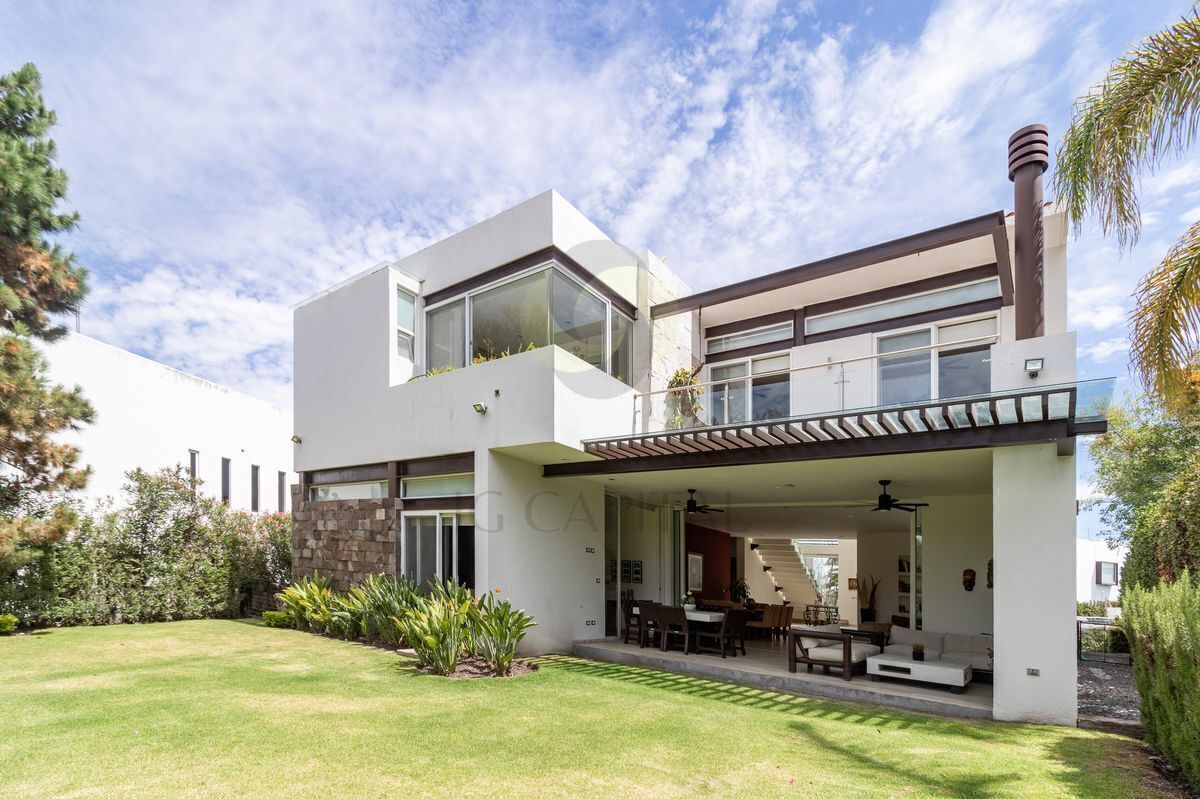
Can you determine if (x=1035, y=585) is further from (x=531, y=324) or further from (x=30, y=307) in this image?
(x=30, y=307)

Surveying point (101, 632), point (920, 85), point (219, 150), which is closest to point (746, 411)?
point (920, 85)

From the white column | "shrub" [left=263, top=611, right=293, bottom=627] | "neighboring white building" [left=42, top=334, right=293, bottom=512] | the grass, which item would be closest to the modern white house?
the white column

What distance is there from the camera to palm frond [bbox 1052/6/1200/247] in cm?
→ 558

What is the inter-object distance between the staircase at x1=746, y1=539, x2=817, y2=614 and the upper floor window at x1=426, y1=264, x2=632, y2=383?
14159mm

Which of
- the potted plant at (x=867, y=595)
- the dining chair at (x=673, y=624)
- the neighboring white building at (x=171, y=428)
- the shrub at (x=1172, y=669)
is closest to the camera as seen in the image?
the shrub at (x=1172, y=669)

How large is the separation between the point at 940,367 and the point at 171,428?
21000mm

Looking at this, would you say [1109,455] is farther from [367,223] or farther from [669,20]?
[367,223]

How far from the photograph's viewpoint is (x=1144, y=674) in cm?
657

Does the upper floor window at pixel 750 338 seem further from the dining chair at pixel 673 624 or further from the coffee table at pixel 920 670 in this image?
the coffee table at pixel 920 670

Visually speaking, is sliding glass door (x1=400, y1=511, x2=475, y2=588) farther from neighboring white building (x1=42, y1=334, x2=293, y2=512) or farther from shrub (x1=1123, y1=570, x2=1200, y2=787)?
shrub (x1=1123, y1=570, x2=1200, y2=787)

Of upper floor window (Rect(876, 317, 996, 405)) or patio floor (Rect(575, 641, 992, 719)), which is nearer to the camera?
patio floor (Rect(575, 641, 992, 719))

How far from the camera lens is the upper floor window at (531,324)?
11.3m

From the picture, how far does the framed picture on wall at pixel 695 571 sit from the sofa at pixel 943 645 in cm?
681

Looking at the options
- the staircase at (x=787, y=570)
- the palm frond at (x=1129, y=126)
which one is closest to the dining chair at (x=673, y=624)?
the palm frond at (x=1129, y=126)
